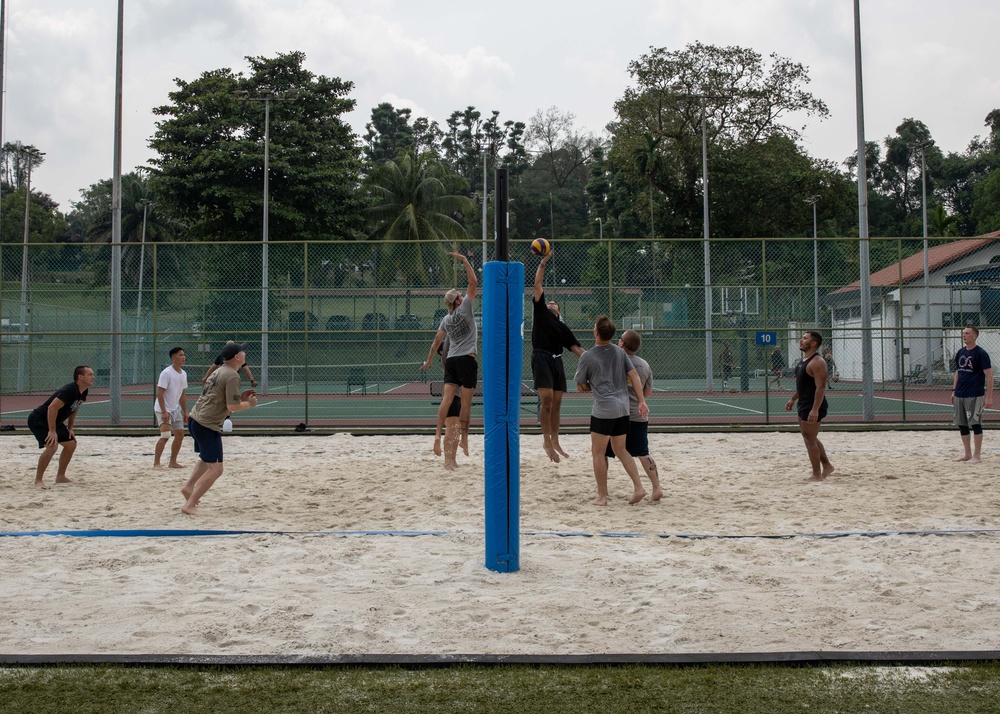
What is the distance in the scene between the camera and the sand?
467 cm

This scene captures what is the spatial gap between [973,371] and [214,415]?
8.92 meters

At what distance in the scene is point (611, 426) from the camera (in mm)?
8016

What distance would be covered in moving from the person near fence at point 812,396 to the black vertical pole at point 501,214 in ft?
15.7

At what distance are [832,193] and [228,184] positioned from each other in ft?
103

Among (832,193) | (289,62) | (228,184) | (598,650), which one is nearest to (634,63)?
(832,193)

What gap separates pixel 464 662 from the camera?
4.23 m

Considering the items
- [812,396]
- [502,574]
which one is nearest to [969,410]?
[812,396]

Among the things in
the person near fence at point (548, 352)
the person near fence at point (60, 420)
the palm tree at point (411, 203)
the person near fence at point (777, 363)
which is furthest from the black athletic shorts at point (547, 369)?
the palm tree at point (411, 203)

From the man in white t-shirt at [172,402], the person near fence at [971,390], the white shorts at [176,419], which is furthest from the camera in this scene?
the person near fence at [971,390]

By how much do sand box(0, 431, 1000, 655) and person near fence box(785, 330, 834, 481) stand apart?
1.38 feet

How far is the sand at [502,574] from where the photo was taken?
4.67 meters

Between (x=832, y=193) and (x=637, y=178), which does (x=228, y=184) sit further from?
(x=832, y=193)

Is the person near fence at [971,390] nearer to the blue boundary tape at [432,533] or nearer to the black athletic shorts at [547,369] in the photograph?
the blue boundary tape at [432,533]

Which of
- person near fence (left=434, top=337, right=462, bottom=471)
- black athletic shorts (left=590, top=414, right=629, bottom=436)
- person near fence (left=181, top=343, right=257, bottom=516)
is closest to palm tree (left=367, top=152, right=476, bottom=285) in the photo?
person near fence (left=434, top=337, right=462, bottom=471)
